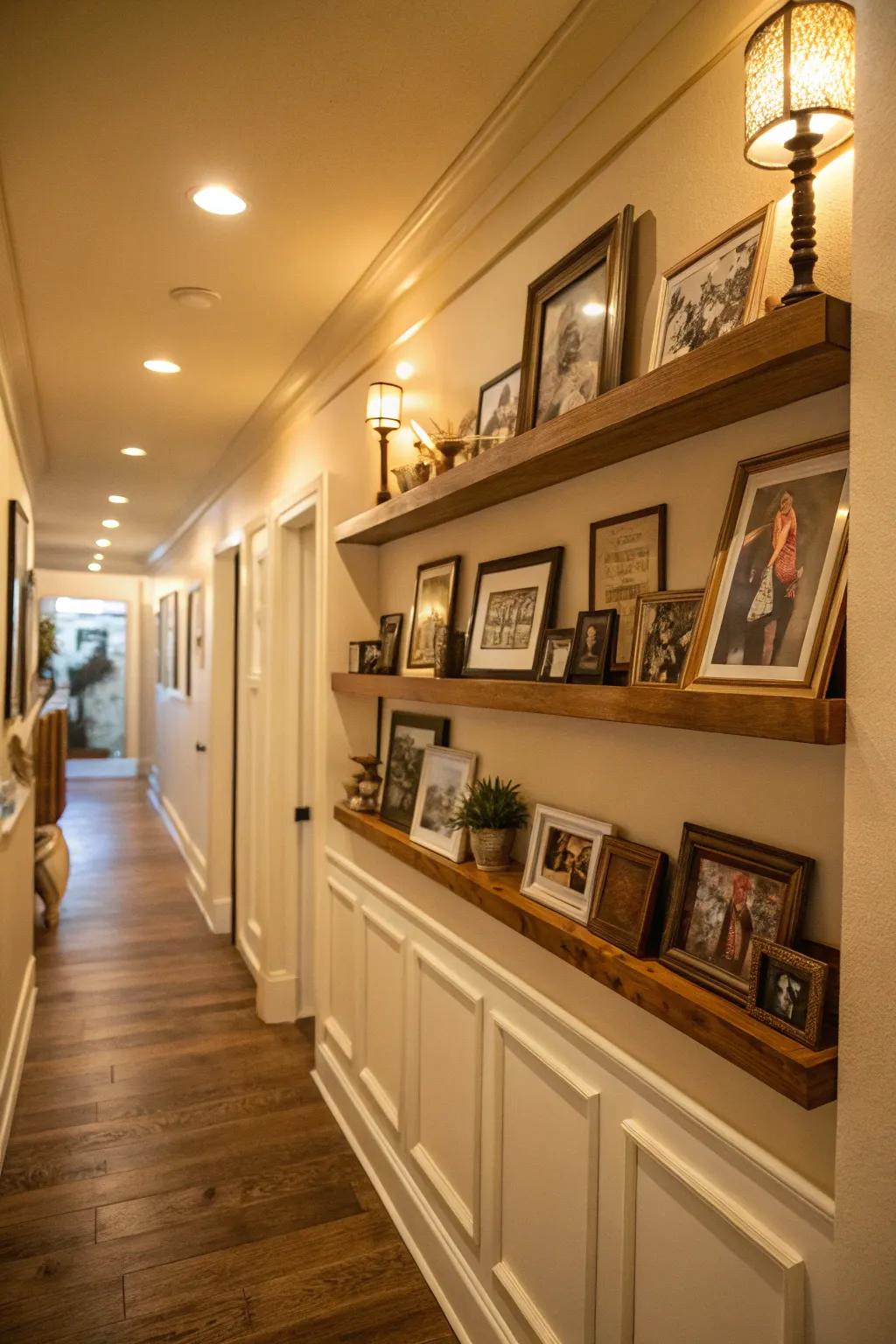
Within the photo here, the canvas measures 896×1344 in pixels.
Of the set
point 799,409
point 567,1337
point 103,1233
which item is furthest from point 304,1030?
point 799,409

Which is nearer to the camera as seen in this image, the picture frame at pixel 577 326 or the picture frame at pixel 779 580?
the picture frame at pixel 779 580

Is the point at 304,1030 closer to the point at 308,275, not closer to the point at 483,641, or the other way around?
the point at 483,641

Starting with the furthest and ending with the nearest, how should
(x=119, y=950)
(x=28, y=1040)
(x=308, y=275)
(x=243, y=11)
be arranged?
(x=119, y=950) → (x=28, y=1040) → (x=308, y=275) → (x=243, y=11)

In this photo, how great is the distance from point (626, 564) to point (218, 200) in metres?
1.42

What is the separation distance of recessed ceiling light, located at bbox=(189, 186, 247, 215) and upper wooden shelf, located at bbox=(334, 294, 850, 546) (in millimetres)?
888

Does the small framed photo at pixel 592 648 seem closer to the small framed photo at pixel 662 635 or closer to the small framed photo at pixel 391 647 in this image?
the small framed photo at pixel 662 635

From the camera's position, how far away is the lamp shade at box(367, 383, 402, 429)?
245cm

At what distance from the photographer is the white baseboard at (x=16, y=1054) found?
106 inches

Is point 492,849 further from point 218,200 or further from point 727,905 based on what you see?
point 218,200

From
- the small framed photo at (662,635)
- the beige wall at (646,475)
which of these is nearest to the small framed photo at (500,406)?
the beige wall at (646,475)

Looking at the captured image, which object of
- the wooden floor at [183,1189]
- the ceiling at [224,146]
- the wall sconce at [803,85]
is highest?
the ceiling at [224,146]

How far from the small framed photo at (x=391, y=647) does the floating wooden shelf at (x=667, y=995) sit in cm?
75

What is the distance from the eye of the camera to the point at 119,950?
4.55 m

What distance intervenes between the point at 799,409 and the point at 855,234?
0.25 meters
